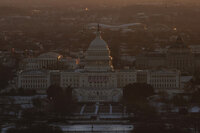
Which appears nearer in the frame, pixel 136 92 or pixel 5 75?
pixel 136 92

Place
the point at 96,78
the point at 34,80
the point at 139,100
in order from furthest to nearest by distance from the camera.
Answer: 1. the point at 34,80
2. the point at 96,78
3. the point at 139,100

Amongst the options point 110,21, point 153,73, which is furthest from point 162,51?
point 110,21

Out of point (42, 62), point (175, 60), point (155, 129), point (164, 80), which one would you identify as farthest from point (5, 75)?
point (155, 129)

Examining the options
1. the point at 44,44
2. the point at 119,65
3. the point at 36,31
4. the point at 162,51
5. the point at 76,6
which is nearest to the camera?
the point at 119,65

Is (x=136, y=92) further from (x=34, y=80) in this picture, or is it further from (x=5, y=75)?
(x=5, y=75)

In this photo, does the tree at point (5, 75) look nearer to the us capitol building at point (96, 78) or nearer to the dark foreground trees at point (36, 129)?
the us capitol building at point (96, 78)

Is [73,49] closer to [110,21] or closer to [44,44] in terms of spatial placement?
[44,44]

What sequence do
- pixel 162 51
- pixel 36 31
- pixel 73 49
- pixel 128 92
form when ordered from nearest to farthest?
1. pixel 128 92
2. pixel 162 51
3. pixel 73 49
4. pixel 36 31

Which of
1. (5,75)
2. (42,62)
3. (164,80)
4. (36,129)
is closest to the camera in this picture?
(36,129)

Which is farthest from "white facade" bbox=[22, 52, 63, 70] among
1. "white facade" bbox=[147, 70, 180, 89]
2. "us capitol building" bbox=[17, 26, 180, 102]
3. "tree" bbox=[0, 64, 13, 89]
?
"white facade" bbox=[147, 70, 180, 89]
